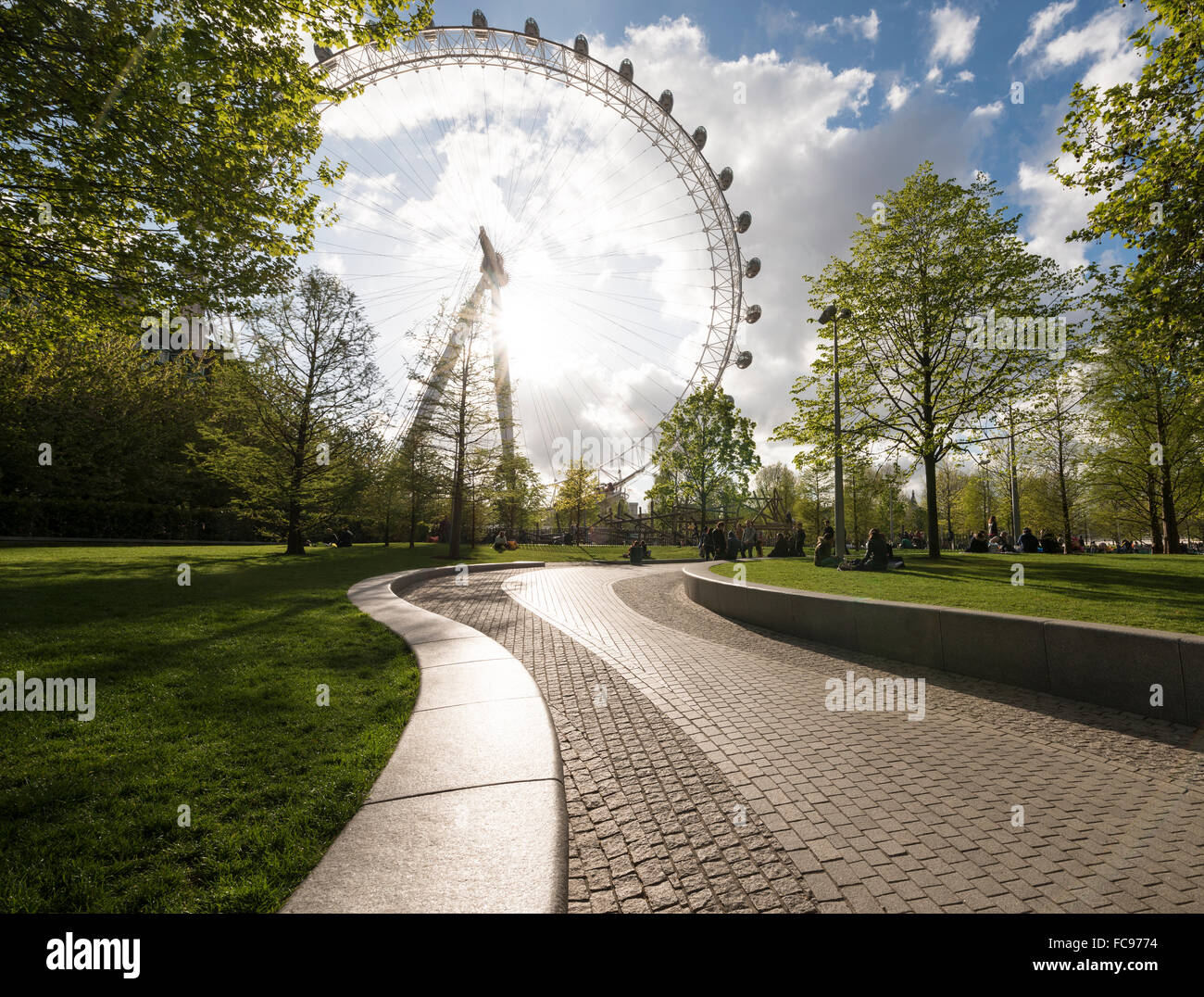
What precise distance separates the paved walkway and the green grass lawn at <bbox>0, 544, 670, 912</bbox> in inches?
Answer: 67.3

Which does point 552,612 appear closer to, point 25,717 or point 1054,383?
point 25,717

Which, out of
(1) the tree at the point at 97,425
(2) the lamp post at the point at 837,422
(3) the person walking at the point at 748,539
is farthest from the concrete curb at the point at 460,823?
(3) the person walking at the point at 748,539

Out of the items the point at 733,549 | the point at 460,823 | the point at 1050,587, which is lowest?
the point at 460,823

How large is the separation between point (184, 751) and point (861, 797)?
492 centimetres

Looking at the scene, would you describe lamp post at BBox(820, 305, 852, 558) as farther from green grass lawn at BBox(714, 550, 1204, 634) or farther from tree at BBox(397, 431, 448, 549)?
tree at BBox(397, 431, 448, 549)

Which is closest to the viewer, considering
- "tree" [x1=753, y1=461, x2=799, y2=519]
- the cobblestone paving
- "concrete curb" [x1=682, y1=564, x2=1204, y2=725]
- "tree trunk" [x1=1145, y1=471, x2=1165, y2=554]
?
the cobblestone paving

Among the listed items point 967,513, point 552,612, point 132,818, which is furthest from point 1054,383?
point 967,513

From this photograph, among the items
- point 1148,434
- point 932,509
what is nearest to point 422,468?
point 932,509

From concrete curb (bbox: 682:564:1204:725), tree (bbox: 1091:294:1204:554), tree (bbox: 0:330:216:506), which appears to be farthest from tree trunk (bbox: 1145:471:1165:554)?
tree (bbox: 0:330:216:506)

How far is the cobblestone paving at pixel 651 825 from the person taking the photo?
293 centimetres

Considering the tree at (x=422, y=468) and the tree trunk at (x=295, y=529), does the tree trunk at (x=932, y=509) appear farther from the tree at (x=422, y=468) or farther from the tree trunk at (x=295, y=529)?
the tree trunk at (x=295, y=529)

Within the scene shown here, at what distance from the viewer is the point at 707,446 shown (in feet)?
145

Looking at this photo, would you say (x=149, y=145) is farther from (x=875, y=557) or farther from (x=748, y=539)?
(x=748, y=539)

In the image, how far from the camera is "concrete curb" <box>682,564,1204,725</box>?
5.63m
